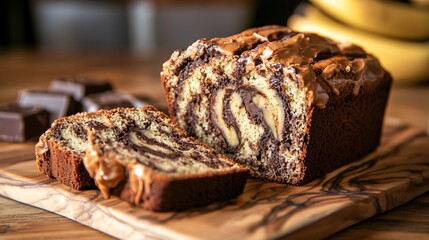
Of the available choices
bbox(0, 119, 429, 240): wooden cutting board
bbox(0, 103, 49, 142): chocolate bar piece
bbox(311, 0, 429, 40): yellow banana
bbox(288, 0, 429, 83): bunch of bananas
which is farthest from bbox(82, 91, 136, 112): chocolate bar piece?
bbox(311, 0, 429, 40): yellow banana

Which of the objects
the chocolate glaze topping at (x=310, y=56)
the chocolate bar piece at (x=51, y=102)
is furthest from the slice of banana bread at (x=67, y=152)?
the chocolate bar piece at (x=51, y=102)

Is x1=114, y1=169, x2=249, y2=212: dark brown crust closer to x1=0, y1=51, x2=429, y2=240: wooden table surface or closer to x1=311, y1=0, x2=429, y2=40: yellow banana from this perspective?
x1=0, y1=51, x2=429, y2=240: wooden table surface

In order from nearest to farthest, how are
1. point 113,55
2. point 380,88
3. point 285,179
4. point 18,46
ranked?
point 285,179
point 380,88
point 113,55
point 18,46

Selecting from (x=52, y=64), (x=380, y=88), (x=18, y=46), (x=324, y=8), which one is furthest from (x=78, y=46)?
(x=380, y=88)

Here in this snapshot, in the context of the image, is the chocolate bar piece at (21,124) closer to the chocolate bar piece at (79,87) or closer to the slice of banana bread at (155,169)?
the chocolate bar piece at (79,87)

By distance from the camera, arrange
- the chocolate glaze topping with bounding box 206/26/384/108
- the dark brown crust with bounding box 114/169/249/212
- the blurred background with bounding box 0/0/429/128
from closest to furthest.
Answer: the dark brown crust with bounding box 114/169/249/212 < the chocolate glaze topping with bounding box 206/26/384/108 < the blurred background with bounding box 0/0/429/128

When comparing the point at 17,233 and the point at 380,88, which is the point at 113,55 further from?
the point at 17,233

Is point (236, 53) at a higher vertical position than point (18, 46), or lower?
higher
